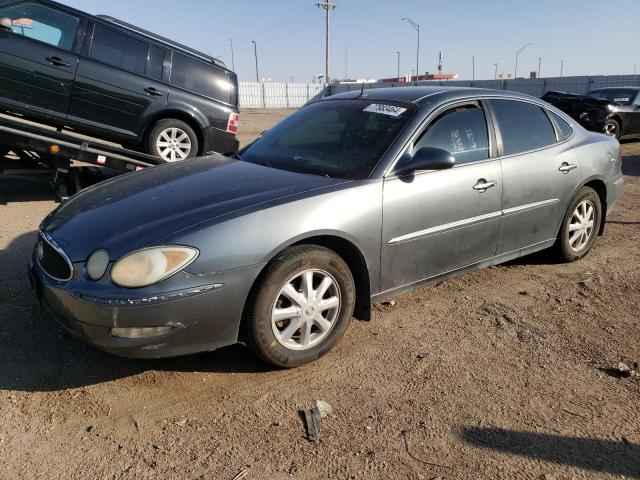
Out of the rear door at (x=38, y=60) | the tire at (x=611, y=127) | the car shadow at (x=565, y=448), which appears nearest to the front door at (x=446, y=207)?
the car shadow at (x=565, y=448)

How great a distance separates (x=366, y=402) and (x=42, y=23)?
6539mm

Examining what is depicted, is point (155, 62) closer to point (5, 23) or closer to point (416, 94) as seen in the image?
point (5, 23)

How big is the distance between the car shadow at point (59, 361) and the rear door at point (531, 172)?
2263mm

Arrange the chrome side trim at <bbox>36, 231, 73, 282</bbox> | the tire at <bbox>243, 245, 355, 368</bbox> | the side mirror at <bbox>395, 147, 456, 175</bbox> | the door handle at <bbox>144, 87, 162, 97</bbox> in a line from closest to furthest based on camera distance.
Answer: the chrome side trim at <bbox>36, 231, 73, 282</bbox>, the tire at <bbox>243, 245, 355, 368</bbox>, the side mirror at <bbox>395, 147, 456, 175</bbox>, the door handle at <bbox>144, 87, 162, 97</bbox>

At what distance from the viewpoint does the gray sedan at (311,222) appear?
8.70ft

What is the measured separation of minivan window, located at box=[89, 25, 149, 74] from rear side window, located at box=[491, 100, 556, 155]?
5.22 metres

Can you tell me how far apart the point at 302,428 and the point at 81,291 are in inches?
49.1

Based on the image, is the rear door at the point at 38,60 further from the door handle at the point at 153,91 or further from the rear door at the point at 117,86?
the door handle at the point at 153,91

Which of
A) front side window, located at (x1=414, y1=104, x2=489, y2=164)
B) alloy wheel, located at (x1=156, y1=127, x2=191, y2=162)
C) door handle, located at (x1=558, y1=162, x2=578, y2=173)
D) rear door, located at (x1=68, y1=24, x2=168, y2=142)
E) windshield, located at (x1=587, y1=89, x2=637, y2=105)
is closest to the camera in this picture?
front side window, located at (x1=414, y1=104, x2=489, y2=164)

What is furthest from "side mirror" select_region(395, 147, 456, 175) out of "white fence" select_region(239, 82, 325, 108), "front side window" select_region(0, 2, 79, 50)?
"white fence" select_region(239, 82, 325, 108)

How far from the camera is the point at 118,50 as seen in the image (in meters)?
7.30

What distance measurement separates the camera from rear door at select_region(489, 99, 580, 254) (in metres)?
4.09

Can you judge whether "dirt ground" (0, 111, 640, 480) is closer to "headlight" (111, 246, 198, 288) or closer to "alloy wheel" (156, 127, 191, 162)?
"headlight" (111, 246, 198, 288)

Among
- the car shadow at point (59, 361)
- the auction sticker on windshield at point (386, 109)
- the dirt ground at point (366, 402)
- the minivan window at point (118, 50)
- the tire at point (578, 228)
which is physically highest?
the minivan window at point (118, 50)
